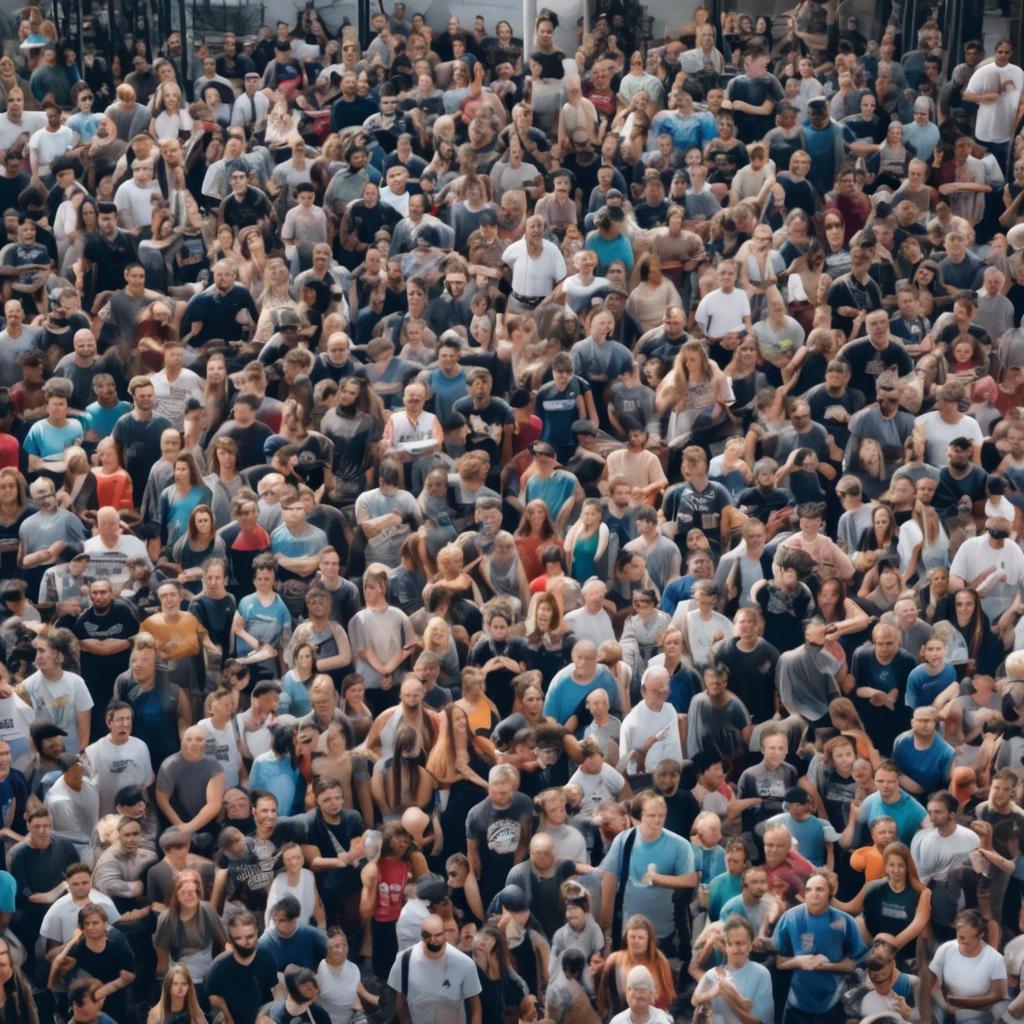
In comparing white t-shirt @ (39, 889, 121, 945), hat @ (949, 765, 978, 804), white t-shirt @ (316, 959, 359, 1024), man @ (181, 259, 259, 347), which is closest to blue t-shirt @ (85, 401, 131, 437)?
man @ (181, 259, 259, 347)

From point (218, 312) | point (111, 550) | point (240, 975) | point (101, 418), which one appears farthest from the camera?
point (218, 312)

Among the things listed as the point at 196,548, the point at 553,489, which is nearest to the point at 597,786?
the point at 553,489

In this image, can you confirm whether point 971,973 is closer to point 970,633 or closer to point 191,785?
point 970,633

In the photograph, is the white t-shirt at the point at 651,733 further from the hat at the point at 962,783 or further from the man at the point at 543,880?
the hat at the point at 962,783

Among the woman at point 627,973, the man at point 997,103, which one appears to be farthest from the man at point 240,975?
the man at point 997,103

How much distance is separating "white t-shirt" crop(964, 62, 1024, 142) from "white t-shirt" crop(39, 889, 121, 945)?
42.8 ft

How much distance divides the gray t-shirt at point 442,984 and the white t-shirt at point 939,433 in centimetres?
619

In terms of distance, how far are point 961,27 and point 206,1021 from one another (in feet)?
51.3

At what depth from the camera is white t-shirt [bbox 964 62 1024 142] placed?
25.5 m

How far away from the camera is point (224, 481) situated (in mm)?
19297

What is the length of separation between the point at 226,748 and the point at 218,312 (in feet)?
18.0

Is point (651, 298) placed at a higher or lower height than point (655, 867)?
higher

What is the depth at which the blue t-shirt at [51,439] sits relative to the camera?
1997 cm

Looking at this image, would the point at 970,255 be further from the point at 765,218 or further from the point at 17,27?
the point at 17,27
